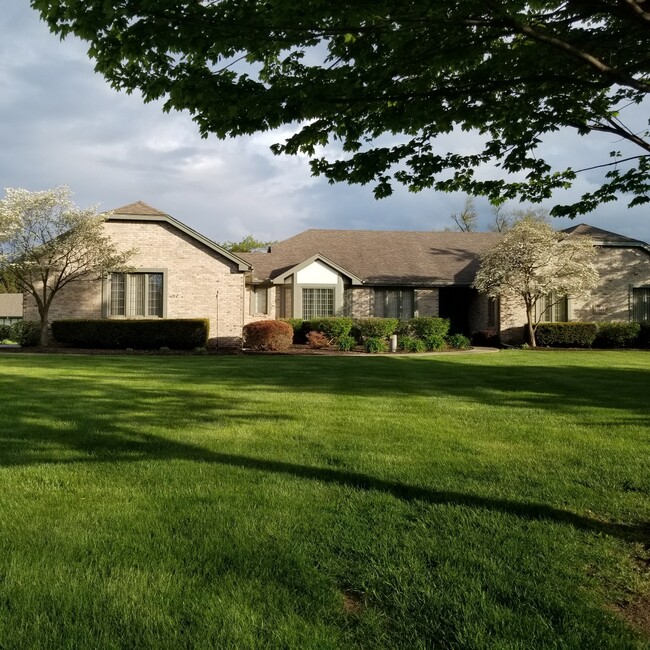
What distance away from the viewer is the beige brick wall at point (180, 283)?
80.3ft

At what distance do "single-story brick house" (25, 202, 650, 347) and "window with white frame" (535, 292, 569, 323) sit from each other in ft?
Result: 0.24

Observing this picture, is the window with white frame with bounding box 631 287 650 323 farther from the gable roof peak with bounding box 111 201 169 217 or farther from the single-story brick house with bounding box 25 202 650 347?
the gable roof peak with bounding box 111 201 169 217

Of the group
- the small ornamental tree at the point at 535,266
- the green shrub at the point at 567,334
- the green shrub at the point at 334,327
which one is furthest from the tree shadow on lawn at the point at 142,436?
the green shrub at the point at 567,334

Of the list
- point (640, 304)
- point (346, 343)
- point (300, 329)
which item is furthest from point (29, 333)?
point (640, 304)

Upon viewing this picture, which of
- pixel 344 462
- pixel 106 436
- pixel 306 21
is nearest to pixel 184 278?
pixel 106 436

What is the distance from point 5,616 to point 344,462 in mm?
3326

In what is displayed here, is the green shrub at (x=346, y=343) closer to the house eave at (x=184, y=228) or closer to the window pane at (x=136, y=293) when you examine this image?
the house eave at (x=184, y=228)

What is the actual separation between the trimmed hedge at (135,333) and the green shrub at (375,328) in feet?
23.3

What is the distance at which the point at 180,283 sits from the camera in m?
24.8

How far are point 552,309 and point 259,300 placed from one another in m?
15.5

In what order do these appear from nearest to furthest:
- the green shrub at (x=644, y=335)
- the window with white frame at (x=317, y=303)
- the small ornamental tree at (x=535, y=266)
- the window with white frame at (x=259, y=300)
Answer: the small ornamental tree at (x=535, y=266), the green shrub at (x=644, y=335), the window with white frame at (x=317, y=303), the window with white frame at (x=259, y=300)

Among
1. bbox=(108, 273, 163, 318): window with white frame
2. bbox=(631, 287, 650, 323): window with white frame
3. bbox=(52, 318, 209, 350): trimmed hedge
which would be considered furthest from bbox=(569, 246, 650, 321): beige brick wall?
bbox=(108, 273, 163, 318): window with white frame

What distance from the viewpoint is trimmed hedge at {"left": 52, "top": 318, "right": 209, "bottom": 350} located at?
2294cm

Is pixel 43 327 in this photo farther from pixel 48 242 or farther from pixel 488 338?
pixel 488 338
